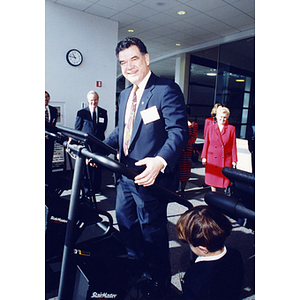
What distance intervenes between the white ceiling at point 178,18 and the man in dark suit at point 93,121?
6.84 feet

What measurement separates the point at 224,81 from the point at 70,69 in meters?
4.42

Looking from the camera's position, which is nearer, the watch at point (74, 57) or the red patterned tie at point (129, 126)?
the red patterned tie at point (129, 126)

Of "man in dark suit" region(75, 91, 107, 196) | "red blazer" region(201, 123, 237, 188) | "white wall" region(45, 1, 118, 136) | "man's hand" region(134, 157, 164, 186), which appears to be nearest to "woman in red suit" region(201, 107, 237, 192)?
"red blazer" region(201, 123, 237, 188)

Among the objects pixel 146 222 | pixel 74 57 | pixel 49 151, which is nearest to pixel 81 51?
pixel 74 57

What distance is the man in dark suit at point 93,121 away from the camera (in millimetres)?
3324

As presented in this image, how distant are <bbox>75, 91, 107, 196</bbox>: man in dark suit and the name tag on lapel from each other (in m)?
2.22

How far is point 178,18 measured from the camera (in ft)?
15.9

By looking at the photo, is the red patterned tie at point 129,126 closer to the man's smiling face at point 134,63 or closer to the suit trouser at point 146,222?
the man's smiling face at point 134,63

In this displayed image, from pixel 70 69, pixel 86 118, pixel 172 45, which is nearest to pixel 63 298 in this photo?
pixel 86 118

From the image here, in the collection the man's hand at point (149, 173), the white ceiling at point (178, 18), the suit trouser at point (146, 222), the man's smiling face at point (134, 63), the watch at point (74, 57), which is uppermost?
the white ceiling at point (178, 18)

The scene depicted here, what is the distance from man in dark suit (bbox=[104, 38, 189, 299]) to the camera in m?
1.23

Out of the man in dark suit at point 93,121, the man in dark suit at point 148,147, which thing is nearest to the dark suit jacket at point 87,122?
the man in dark suit at point 93,121

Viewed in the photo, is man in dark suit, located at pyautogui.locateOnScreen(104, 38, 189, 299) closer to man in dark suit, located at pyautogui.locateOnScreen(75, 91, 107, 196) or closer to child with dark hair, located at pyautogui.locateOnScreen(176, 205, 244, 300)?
child with dark hair, located at pyautogui.locateOnScreen(176, 205, 244, 300)
